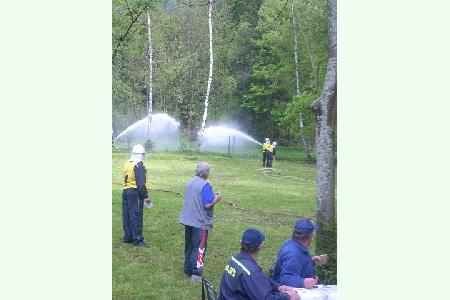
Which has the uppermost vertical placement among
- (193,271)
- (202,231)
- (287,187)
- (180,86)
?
(180,86)

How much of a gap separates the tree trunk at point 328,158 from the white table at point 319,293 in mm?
651

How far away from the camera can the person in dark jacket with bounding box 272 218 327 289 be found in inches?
154

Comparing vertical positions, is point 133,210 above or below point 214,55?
below

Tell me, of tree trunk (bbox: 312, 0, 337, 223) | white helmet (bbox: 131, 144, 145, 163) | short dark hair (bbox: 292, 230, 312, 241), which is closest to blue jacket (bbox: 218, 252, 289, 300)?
short dark hair (bbox: 292, 230, 312, 241)

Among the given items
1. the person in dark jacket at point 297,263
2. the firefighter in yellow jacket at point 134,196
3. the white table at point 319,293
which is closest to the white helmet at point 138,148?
the firefighter in yellow jacket at point 134,196

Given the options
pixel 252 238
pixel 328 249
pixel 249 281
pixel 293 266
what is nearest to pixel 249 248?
pixel 252 238

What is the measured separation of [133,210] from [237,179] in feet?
3.41

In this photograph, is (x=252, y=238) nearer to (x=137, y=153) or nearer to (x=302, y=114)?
(x=302, y=114)

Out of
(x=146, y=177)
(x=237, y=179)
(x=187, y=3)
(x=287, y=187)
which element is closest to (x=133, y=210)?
(x=146, y=177)

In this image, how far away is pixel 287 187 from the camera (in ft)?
16.9

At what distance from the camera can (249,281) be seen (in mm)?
3576

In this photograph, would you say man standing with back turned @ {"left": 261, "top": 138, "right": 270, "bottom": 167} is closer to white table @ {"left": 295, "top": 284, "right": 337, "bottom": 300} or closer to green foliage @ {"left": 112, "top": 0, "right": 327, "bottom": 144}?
green foliage @ {"left": 112, "top": 0, "right": 327, "bottom": 144}
